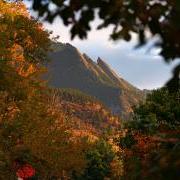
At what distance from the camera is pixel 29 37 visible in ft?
112

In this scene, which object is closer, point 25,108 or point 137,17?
point 137,17

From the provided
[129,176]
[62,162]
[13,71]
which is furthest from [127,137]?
[129,176]

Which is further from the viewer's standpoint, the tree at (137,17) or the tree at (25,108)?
the tree at (25,108)

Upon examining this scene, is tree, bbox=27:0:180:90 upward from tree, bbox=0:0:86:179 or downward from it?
downward

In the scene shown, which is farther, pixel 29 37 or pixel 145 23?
pixel 29 37

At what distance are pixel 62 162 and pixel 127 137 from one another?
48.5 ft

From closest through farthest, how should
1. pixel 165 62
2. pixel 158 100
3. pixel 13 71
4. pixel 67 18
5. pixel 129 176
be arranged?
pixel 165 62, pixel 67 18, pixel 129 176, pixel 13 71, pixel 158 100

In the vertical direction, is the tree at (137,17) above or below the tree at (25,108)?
below

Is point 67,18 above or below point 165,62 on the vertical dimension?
above

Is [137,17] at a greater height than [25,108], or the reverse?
[25,108]

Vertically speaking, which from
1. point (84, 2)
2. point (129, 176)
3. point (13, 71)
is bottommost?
point (129, 176)

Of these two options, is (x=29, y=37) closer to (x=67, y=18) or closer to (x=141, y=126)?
(x=141, y=126)

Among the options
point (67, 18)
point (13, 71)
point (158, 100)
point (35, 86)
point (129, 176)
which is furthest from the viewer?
point (158, 100)

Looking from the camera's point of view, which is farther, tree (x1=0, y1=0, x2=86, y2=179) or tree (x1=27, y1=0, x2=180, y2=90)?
tree (x1=0, y1=0, x2=86, y2=179)
